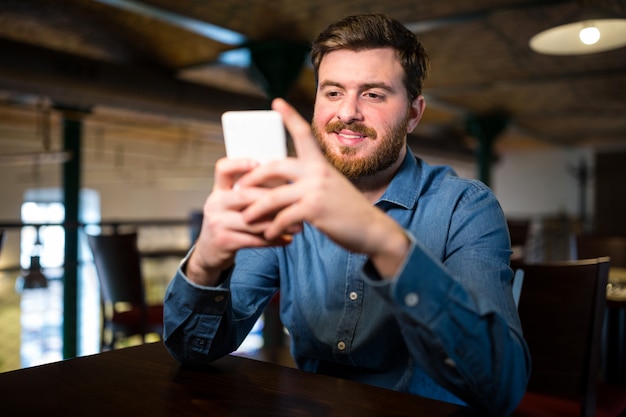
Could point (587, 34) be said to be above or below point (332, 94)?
above

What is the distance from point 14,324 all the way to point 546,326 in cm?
1307

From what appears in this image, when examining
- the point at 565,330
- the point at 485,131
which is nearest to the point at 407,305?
the point at 565,330

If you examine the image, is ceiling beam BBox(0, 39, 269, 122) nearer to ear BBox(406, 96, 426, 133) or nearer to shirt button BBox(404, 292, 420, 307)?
ear BBox(406, 96, 426, 133)

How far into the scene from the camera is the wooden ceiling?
3.79 m

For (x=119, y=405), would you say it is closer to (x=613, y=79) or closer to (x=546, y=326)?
(x=546, y=326)

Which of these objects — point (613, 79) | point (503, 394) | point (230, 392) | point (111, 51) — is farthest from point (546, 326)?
point (613, 79)

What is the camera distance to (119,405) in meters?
0.86

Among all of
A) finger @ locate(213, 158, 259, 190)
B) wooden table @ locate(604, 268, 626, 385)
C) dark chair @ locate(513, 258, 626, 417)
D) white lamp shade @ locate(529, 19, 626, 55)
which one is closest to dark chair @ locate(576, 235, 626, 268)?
wooden table @ locate(604, 268, 626, 385)

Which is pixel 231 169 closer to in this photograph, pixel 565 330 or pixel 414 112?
pixel 414 112

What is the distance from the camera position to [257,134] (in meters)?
0.77

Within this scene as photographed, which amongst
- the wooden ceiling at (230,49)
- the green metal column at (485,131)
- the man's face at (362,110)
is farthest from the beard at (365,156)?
the green metal column at (485,131)

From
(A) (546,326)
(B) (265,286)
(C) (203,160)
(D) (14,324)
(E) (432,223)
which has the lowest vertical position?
(D) (14,324)

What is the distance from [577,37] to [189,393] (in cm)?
267

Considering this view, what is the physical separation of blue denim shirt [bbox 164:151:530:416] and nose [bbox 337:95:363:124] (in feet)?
0.62
